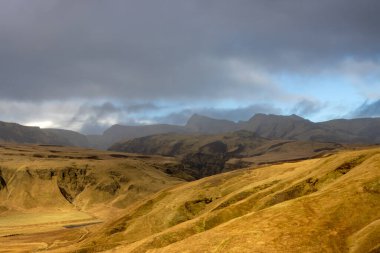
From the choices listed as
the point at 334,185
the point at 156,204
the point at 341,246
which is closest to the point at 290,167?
the point at 156,204

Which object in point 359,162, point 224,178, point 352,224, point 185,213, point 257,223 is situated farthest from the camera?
point 224,178

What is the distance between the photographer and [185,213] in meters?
93.1

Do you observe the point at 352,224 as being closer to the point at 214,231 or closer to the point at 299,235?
the point at 299,235

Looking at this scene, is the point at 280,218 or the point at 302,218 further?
the point at 280,218

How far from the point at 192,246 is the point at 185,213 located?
45.3m

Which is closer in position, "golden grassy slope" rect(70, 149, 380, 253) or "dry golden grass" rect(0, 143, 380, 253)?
"golden grassy slope" rect(70, 149, 380, 253)

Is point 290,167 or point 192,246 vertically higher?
point 290,167

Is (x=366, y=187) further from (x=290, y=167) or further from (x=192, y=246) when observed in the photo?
(x=290, y=167)

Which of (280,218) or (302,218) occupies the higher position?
(302,218)

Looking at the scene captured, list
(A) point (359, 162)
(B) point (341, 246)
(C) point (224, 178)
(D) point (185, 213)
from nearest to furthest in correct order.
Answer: (B) point (341, 246), (A) point (359, 162), (D) point (185, 213), (C) point (224, 178)

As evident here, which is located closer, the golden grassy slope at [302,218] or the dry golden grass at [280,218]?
the golden grassy slope at [302,218]

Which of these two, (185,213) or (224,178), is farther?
(224,178)

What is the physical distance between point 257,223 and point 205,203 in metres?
48.6

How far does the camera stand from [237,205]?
71.2 metres
